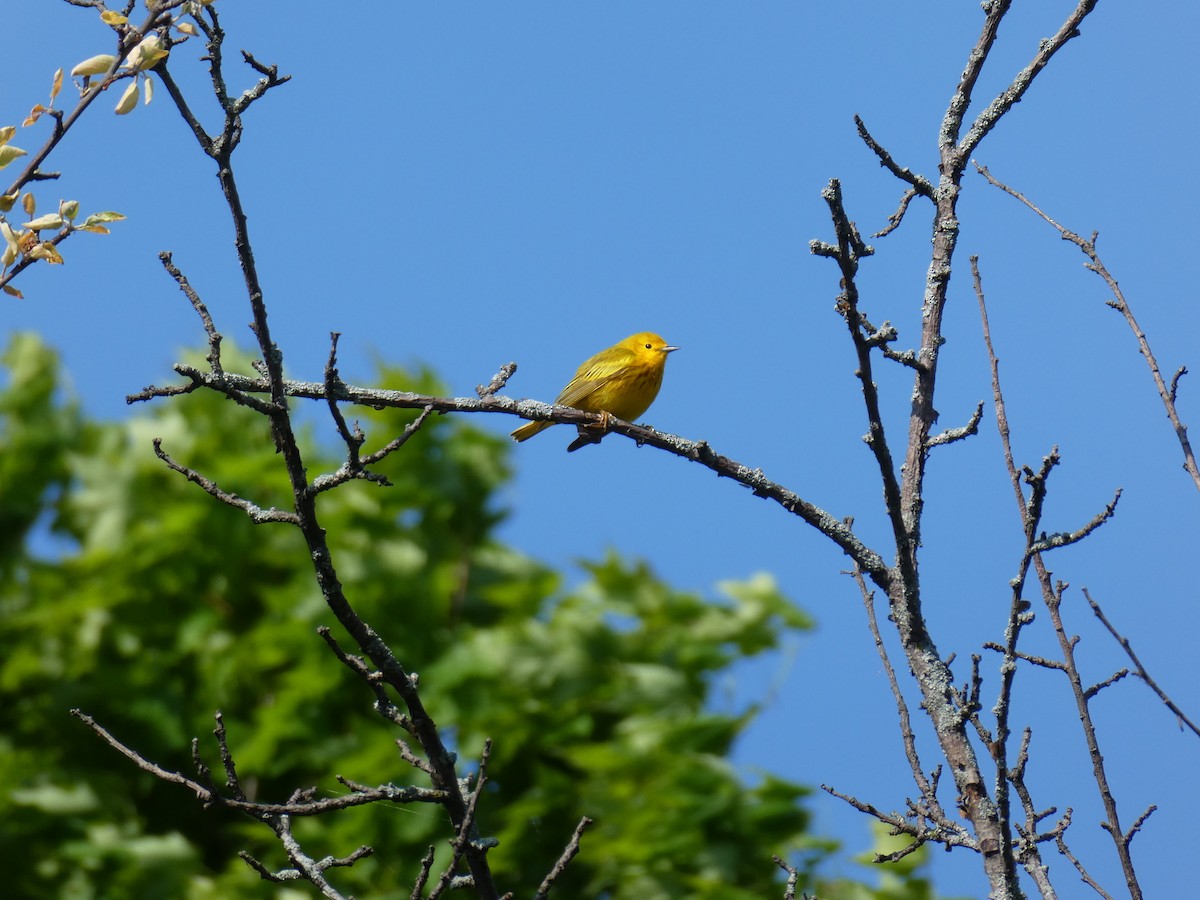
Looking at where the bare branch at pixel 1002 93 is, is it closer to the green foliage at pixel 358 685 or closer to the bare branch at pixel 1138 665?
the bare branch at pixel 1138 665

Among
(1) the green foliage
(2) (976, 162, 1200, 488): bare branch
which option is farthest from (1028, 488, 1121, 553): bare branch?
(1) the green foliage

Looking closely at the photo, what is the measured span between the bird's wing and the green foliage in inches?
32.9

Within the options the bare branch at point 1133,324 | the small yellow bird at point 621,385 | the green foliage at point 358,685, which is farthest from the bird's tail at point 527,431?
the bare branch at point 1133,324

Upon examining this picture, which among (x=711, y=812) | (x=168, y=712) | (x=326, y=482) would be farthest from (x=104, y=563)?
(x=326, y=482)

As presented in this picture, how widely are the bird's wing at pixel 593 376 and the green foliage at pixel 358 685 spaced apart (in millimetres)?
835

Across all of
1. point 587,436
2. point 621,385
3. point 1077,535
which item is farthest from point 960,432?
point 621,385

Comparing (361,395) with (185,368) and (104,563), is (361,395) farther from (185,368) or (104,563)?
(104,563)

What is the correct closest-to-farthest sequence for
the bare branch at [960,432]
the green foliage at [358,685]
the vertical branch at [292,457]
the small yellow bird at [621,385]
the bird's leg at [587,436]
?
1. the vertical branch at [292,457]
2. the bare branch at [960,432]
3. the bird's leg at [587,436]
4. the green foliage at [358,685]
5. the small yellow bird at [621,385]

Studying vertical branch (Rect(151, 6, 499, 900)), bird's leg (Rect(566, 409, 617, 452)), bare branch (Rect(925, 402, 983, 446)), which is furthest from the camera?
bird's leg (Rect(566, 409, 617, 452))

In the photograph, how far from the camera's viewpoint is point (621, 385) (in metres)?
8.11

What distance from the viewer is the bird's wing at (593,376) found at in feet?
26.8

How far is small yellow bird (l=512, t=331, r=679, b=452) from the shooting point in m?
8.12

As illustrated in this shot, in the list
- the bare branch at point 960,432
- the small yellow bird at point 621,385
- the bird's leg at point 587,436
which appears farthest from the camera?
the small yellow bird at point 621,385

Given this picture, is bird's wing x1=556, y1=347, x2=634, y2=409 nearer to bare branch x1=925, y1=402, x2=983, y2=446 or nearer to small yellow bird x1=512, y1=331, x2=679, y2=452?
small yellow bird x1=512, y1=331, x2=679, y2=452
